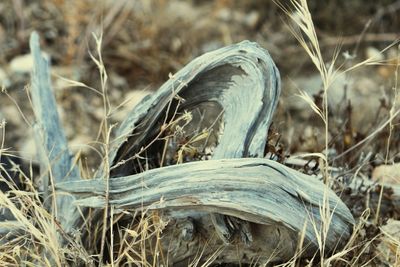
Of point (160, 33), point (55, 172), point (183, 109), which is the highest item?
point (183, 109)

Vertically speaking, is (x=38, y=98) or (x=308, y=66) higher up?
(x=38, y=98)

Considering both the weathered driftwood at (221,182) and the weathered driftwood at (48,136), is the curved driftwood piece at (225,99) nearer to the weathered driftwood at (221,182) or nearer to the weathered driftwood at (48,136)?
the weathered driftwood at (221,182)

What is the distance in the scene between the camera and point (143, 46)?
259 inches

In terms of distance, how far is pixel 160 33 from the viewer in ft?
21.9

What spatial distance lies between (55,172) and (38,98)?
36 cm

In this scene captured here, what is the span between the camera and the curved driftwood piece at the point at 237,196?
262 cm

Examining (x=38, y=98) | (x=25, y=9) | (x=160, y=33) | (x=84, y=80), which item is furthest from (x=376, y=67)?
(x=38, y=98)

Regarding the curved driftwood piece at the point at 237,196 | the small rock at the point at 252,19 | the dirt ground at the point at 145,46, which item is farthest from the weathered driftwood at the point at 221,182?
the small rock at the point at 252,19

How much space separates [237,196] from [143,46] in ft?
13.5

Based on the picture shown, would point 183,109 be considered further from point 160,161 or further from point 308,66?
point 308,66

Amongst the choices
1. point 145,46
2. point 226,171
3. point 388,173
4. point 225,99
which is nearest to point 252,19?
point 145,46

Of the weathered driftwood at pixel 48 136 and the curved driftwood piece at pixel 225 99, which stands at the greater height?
the curved driftwood piece at pixel 225 99

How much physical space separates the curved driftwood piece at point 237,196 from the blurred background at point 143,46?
123 inches

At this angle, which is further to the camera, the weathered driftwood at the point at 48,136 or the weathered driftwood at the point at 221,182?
the weathered driftwood at the point at 48,136
